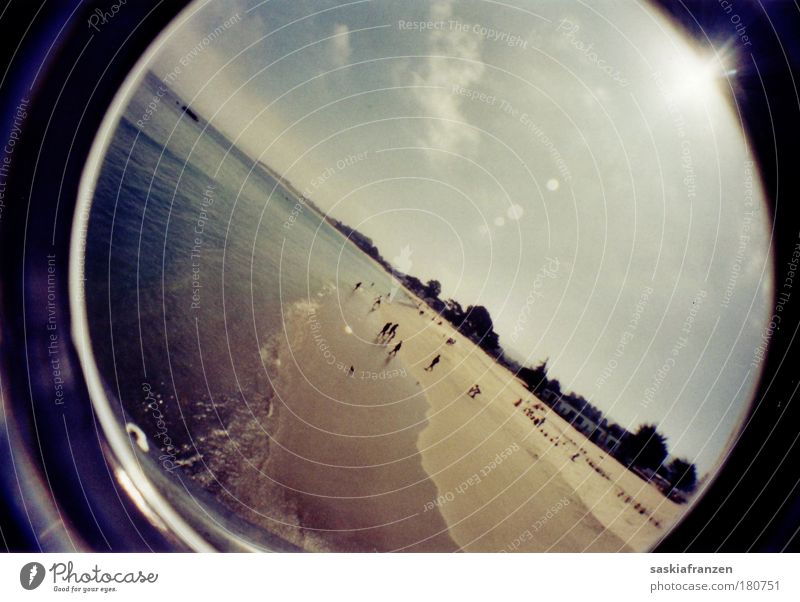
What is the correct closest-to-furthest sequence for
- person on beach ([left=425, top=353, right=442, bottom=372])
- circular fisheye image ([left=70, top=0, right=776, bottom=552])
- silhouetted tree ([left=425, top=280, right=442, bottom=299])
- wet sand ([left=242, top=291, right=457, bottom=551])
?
1. circular fisheye image ([left=70, top=0, right=776, bottom=552])
2. wet sand ([left=242, top=291, right=457, bottom=551])
3. silhouetted tree ([left=425, top=280, right=442, bottom=299])
4. person on beach ([left=425, top=353, right=442, bottom=372])

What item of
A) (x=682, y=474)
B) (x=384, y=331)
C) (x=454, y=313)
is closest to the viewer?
(x=682, y=474)

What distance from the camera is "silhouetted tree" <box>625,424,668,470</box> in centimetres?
143

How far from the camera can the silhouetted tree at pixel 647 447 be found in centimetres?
143

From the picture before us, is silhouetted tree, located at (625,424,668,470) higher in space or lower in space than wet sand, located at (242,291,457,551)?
higher

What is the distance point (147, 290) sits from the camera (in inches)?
130

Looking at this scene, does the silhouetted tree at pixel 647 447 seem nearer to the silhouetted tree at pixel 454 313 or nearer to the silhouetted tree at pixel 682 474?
the silhouetted tree at pixel 682 474

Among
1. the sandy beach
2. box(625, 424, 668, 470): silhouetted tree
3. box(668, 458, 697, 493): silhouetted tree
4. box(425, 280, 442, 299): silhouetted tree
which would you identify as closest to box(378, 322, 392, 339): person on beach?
the sandy beach

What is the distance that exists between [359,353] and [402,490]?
0.59 meters

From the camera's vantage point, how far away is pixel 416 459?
1589 millimetres

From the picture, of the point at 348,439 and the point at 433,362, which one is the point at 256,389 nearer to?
the point at 348,439

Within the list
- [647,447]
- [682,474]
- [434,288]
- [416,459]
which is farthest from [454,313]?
[682,474]

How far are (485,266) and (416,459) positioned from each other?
0.87 m

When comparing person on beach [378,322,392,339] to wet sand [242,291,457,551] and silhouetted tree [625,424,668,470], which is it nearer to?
wet sand [242,291,457,551]

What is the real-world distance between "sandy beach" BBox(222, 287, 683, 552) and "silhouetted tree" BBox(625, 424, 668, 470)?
0.28 feet
